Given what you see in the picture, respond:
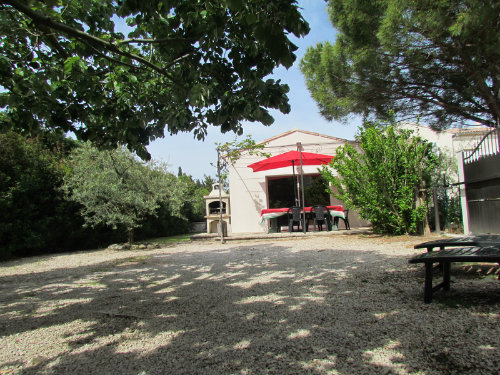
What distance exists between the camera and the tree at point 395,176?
735 centimetres

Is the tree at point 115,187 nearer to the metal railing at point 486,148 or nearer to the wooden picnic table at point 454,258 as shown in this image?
the wooden picnic table at point 454,258

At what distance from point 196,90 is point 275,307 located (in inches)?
84.5

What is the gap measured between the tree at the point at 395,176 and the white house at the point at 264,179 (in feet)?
12.2

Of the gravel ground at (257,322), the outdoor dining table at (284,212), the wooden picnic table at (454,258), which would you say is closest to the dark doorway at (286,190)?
the outdoor dining table at (284,212)

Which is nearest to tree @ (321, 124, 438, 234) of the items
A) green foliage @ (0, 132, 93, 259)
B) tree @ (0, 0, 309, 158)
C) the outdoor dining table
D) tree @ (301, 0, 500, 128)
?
tree @ (301, 0, 500, 128)

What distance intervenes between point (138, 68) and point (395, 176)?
5.94 m

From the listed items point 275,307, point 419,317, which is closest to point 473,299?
point 419,317

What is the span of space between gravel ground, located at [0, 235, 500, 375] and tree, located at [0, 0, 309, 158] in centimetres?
175

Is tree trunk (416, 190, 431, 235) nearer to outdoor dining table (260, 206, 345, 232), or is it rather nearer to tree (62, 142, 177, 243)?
outdoor dining table (260, 206, 345, 232)

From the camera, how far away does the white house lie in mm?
11484

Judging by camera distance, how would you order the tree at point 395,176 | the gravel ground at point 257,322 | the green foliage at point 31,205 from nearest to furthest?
1. the gravel ground at point 257,322
2. the tree at point 395,176
3. the green foliage at point 31,205

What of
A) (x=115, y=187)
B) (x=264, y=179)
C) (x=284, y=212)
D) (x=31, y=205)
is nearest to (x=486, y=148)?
(x=284, y=212)

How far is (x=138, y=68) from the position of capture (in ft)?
12.4

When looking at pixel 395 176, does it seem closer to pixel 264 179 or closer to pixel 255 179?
pixel 264 179
